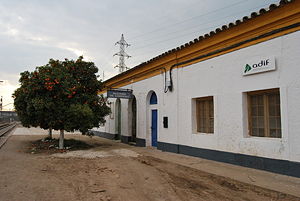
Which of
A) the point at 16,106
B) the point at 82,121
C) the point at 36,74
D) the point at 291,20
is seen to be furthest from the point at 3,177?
the point at 291,20

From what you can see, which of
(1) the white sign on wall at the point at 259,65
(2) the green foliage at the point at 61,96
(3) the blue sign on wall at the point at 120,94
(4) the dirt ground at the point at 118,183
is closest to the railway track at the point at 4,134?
(2) the green foliage at the point at 61,96

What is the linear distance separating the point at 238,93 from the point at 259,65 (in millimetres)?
1095

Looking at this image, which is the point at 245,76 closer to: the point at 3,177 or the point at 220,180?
the point at 220,180

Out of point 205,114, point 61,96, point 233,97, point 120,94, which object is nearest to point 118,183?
point 233,97

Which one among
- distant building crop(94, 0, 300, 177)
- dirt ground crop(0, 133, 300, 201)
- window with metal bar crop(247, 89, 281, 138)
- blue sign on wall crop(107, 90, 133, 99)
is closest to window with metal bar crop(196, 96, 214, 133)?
distant building crop(94, 0, 300, 177)

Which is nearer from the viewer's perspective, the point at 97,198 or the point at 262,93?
the point at 97,198

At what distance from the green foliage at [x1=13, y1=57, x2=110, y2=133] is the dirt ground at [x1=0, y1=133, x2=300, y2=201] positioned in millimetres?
2710

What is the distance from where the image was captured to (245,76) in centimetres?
700

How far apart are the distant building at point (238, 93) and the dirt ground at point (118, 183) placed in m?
1.59

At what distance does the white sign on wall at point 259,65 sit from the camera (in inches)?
247

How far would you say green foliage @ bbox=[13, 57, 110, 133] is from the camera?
9.84 metres

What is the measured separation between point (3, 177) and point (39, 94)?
4.83 meters

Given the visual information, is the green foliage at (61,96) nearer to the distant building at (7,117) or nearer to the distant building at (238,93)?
the distant building at (238,93)

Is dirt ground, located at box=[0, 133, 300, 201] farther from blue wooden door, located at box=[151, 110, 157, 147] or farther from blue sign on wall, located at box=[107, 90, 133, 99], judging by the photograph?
blue sign on wall, located at box=[107, 90, 133, 99]
